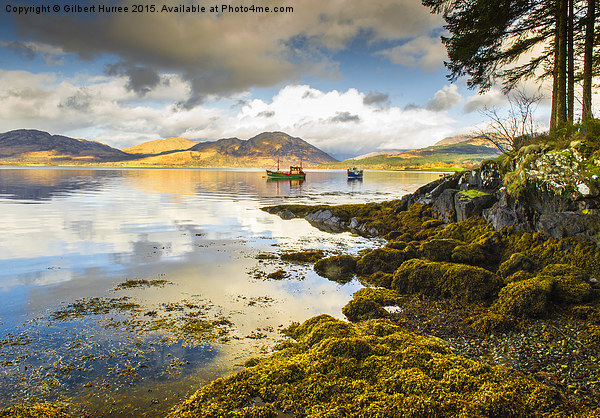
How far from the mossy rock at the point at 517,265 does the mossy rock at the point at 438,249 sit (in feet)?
6.82

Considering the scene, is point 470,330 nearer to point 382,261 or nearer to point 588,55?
point 382,261

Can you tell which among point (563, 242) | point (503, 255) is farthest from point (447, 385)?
point (503, 255)

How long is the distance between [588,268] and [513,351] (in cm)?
511

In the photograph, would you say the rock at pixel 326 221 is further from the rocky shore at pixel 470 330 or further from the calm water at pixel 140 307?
the rocky shore at pixel 470 330

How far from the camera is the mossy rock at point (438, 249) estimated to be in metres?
12.4

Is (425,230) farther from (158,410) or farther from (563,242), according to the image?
(158,410)

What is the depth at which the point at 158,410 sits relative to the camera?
516 cm

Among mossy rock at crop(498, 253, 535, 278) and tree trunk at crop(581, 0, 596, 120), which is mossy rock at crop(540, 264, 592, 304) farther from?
tree trunk at crop(581, 0, 596, 120)

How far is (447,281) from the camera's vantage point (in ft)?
32.2

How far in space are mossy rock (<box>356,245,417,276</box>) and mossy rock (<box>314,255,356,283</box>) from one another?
303mm

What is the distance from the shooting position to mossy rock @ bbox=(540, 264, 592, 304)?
7.98 m

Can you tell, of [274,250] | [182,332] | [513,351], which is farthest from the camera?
[274,250]

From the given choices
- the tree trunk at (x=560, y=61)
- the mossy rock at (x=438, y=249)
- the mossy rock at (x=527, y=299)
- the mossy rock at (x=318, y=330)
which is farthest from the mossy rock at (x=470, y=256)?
the tree trunk at (x=560, y=61)

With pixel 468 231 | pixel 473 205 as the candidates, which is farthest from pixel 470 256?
pixel 473 205
